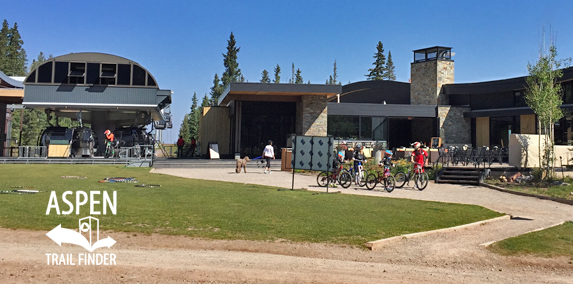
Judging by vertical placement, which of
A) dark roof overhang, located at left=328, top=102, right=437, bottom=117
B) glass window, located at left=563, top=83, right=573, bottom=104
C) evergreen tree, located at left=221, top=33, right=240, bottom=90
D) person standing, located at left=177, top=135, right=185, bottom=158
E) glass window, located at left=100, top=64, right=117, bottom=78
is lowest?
person standing, located at left=177, top=135, right=185, bottom=158

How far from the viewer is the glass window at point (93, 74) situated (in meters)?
30.0

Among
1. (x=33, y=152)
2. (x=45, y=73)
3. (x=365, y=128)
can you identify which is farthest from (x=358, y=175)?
(x=45, y=73)

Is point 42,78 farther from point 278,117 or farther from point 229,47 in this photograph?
point 229,47

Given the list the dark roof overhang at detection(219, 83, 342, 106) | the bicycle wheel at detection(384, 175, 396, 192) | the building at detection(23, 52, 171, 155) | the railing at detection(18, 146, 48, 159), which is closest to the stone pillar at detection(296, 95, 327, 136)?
the dark roof overhang at detection(219, 83, 342, 106)

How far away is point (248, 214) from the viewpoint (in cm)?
1072

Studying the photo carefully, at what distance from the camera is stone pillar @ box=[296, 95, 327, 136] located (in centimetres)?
3067

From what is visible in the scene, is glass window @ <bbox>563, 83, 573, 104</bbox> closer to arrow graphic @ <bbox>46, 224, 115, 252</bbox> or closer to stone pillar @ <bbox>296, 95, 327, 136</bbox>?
stone pillar @ <bbox>296, 95, 327, 136</bbox>

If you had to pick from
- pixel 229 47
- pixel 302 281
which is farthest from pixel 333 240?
pixel 229 47

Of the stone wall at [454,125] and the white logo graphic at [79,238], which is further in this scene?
the stone wall at [454,125]

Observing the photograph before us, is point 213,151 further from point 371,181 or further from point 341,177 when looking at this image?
point 371,181

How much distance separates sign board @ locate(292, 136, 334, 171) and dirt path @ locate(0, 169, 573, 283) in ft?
22.5

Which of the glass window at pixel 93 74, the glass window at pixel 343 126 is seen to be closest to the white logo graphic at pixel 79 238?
the glass window at pixel 93 74

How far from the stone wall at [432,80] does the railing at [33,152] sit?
91.2 ft

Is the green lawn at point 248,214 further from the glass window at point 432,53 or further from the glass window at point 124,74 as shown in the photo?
the glass window at point 432,53
